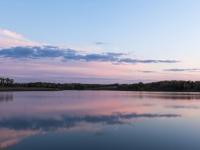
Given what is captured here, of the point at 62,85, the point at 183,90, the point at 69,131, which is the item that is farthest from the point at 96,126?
the point at 62,85

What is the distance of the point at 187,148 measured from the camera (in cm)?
1307

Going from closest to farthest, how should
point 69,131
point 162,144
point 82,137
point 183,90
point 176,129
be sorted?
point 162,144 < point 82,137 < point 69,131 < point 176,129 < point 183,90

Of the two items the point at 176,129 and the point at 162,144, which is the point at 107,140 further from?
the point at 176,129

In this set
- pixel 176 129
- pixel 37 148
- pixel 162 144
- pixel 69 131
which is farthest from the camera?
pixel 176 129

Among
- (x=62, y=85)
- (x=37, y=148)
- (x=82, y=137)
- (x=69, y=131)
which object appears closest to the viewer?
(x=37, y=148)

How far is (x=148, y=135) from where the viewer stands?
16.2 meters

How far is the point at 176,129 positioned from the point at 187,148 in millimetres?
5470

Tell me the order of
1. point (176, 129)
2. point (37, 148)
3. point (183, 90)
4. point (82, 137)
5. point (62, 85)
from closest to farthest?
point (37, 148), point (82, 137), point (176, 129), point (183, 90), point (62, 85)

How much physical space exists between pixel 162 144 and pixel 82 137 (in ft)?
11.5

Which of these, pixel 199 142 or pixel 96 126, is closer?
pixel 199 142

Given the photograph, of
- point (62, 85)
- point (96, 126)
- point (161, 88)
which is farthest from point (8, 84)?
point (96, 126)

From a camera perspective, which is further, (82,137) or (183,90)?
(183,90)

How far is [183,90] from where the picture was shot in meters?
125

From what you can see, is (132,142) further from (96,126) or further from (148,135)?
(96,126)
